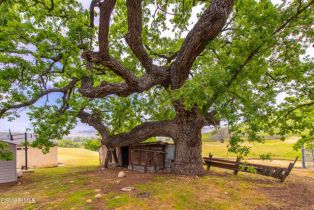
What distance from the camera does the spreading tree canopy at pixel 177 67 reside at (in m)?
6.41

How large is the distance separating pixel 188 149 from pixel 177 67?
4227mm

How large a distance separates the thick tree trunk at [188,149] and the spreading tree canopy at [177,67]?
5cm

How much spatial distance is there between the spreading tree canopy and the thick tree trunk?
5 centimetres

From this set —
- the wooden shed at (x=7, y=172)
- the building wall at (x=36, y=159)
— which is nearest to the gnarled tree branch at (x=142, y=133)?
the wooden shed at (x=7, y=172)

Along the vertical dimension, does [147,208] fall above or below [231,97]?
below

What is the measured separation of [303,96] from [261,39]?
196 inches

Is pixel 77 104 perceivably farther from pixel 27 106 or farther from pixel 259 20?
pixel 259 20

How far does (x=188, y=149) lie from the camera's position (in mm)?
9672

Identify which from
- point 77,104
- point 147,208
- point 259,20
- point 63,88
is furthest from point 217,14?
point 63,88

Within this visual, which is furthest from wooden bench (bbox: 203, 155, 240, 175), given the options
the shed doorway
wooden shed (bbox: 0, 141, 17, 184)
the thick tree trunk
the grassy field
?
wooden shed (bbox: 0, 141, 17, 184)

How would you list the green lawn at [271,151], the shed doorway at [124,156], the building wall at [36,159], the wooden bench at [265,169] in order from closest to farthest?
the wooden bench at [265,169] → the shed doorway at [124,156] → the building wall at [36,159] → the green lawn at [271,151]

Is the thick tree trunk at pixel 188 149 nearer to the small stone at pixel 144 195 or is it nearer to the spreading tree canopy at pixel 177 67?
the spreading tree canopy at pixel 177 67

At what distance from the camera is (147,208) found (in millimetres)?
5816

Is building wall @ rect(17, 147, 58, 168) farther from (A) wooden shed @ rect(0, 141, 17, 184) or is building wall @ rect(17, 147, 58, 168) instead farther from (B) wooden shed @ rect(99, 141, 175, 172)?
(B) wooden shed @ rect(99, 141, 175, 172)
